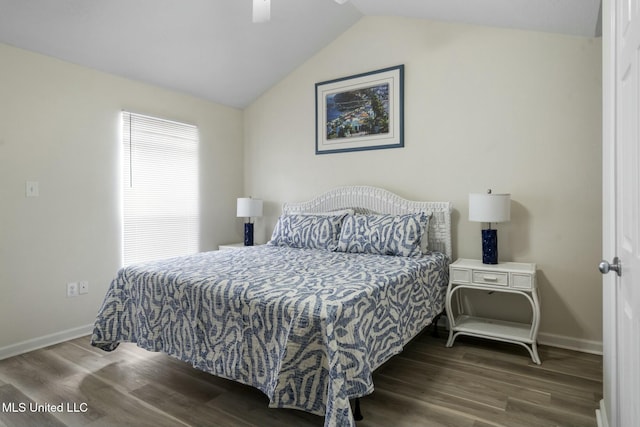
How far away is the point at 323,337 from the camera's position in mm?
1631

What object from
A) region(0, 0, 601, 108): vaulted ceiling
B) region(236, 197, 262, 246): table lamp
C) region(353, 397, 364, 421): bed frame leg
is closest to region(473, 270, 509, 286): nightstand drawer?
region(353, 397, 364, 421): bed frame leg

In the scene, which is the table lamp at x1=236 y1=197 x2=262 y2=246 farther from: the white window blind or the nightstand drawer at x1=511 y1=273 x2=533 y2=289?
the nightstand drawer at x1=511 y1=273 x2=533 y2=289

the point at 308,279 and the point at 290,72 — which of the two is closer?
the point at 308,279

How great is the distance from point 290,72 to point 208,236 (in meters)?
2.16

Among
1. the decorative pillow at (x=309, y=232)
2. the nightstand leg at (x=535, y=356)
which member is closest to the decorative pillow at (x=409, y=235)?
the decorative pillow at (x=309, y=232)

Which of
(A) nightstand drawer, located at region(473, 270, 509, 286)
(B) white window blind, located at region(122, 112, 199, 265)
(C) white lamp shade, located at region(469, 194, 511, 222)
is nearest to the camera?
(A) nightstand drawer, located at region(473, 270, 509, 286)

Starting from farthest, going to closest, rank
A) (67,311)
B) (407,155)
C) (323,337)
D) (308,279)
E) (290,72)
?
1. (290,72)
2. (407,155)
3. (67,311)
4. (308,279)
5. (323,337)

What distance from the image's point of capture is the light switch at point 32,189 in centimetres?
292

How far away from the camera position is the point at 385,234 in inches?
124

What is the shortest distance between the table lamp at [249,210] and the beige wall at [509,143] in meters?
0.96

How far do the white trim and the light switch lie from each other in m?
4.17

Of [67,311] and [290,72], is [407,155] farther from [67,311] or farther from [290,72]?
[67,311]

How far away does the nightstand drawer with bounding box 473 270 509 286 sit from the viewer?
275 cm

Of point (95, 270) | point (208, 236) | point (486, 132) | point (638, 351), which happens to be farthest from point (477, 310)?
point (95, 270)
